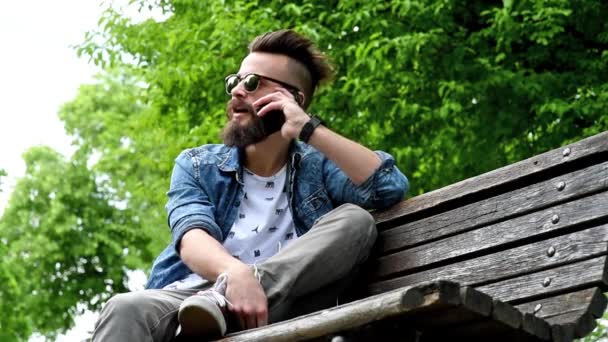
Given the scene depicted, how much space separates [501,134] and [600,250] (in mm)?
7941

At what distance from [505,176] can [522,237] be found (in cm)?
27

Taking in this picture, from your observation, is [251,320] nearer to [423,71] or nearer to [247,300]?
[247,300]

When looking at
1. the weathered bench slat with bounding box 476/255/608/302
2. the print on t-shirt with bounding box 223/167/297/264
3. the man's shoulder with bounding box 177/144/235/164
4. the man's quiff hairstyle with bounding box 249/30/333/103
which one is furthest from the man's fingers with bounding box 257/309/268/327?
the man's quiff hairstyle with bounding box 249/30/333/103

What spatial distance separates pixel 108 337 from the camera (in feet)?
13.8

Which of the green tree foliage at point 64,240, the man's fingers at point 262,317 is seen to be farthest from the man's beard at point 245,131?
the green tree foliage at point 64,240

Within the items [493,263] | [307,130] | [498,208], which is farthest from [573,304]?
[307,130]

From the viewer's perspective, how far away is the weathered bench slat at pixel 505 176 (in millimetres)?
4332

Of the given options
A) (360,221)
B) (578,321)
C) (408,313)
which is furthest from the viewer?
(360,221)

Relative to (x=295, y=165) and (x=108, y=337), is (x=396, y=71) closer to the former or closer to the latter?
(x=295, y=165)

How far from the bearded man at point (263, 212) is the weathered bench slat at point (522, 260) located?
1.03 ft

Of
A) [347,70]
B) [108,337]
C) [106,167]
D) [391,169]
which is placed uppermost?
[106,167]

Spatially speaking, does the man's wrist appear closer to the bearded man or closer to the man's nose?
the bearded man

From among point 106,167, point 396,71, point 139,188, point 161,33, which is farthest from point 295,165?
point 106,167

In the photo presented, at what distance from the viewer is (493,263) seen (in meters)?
4.46
